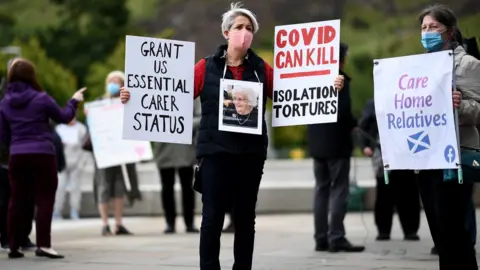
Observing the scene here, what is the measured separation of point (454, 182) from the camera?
6961 millimetres

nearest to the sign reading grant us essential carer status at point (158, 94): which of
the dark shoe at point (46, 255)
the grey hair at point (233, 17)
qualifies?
the grey hair at point (233, 17)

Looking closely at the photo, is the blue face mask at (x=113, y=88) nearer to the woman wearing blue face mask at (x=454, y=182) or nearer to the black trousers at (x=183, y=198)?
the black trousers at (x=183, y=198)

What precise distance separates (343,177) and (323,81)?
3485 millimetres

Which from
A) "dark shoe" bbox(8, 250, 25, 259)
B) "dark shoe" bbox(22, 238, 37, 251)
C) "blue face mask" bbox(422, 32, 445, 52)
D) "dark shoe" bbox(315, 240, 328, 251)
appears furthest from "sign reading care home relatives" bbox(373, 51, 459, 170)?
"dark shoe" bbox(22, 238, 37, 251)

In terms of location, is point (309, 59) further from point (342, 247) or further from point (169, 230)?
point (169, 230)

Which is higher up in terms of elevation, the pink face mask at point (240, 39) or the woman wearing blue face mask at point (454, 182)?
the pink face mask at point (240, 39)

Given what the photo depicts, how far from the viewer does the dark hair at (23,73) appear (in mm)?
10344

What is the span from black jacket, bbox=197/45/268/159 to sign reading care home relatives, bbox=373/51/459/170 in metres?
0.82

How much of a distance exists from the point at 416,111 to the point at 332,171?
3962 mm

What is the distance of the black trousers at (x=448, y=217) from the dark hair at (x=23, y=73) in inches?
181

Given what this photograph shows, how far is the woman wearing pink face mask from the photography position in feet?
24.0

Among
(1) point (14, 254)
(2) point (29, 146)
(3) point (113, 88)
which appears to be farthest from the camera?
(3) point (113, 88)

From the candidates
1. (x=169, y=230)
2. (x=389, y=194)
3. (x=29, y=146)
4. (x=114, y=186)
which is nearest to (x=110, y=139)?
(x=114, y=186)

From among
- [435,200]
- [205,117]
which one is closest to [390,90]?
[435,200]
